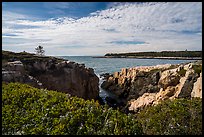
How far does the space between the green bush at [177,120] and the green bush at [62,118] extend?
0.41m

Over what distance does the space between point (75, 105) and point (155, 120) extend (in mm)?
1640

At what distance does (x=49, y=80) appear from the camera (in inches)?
991

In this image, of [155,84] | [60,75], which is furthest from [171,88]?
[60,75]

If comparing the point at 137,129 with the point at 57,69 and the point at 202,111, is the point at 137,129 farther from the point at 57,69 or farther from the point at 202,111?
the point at 57,69

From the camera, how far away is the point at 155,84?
31.4 meters

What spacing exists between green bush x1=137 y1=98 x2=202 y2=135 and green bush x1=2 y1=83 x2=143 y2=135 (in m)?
0.41

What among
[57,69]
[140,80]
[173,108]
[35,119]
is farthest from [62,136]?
[140,80]

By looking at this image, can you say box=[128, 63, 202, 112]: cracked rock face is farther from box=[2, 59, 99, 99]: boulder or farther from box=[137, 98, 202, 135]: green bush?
box=[137, 98, 202, 135]: green bush

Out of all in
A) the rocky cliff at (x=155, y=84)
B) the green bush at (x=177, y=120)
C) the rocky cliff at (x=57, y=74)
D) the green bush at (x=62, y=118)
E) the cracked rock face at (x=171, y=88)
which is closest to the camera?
the green bush at (x=62, y=118)

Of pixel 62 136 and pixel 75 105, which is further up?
pixel 75 105

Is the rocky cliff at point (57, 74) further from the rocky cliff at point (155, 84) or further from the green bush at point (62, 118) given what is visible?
the green bush at point (62, 118)

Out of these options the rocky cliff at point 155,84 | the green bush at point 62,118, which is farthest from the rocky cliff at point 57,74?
the green bush at point 62,118

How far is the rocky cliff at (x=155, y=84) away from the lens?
21423 mm

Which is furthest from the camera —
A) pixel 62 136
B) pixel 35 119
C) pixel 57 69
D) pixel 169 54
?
pixel 169 54
